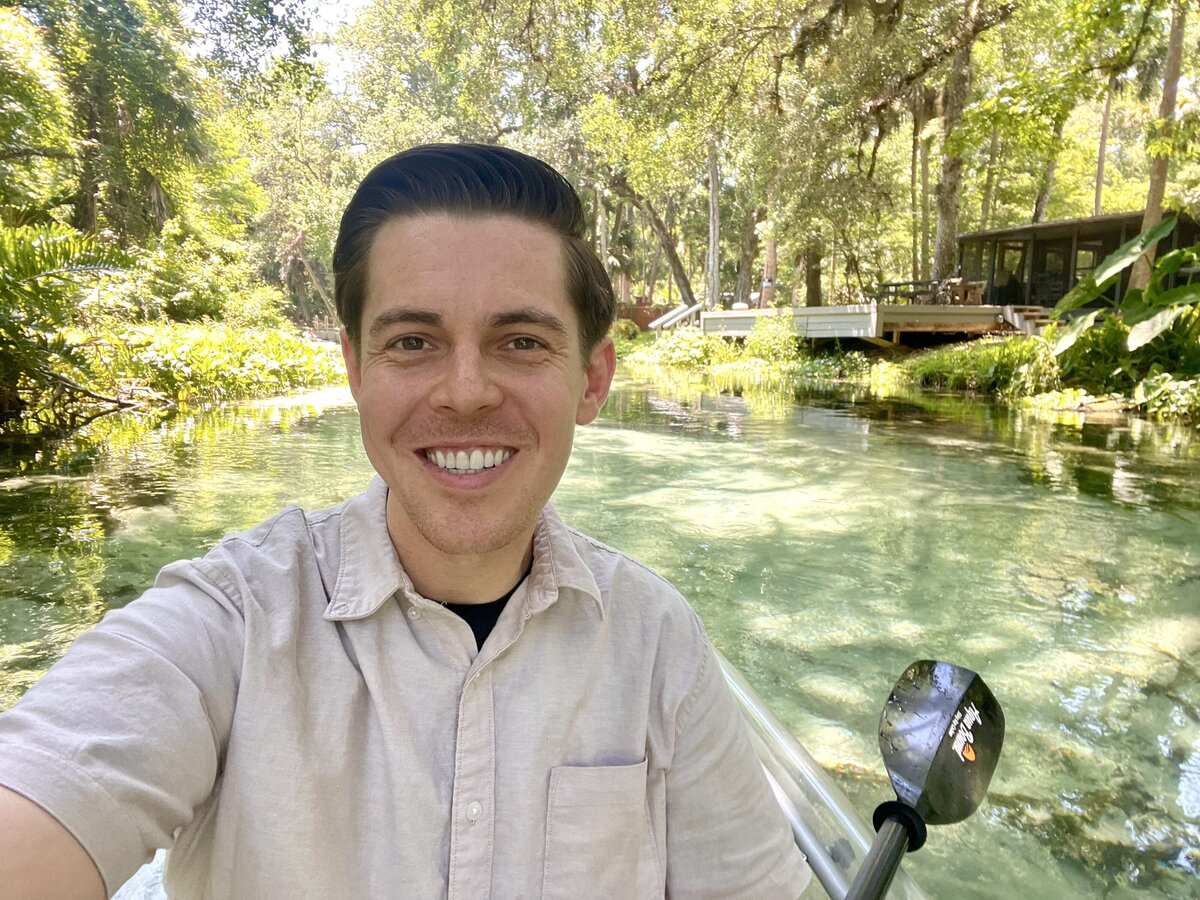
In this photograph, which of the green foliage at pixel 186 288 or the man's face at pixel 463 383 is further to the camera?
the green foliage at pixel 186 288

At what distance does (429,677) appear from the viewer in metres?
1.02

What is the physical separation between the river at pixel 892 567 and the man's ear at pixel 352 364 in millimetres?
1940

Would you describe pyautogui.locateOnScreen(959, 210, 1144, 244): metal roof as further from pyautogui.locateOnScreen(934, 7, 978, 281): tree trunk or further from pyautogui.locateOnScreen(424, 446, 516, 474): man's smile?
pyautogui.locateOnScreen(424, 446, 516, 474): man's smile

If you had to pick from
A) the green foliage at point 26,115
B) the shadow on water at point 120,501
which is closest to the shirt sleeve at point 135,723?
the shadow on water at point 120,501

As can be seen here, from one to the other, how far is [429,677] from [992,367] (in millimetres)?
Answer: 13609

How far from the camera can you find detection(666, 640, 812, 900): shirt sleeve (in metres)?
1.13

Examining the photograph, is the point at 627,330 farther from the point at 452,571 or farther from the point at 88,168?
the point at 452,571

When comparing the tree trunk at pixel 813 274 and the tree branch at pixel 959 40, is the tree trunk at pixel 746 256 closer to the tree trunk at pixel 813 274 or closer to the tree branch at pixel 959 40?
the tree trunk at pixel 813 274

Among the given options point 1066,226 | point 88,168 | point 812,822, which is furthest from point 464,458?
point 1066,226

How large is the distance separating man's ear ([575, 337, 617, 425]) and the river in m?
1.62

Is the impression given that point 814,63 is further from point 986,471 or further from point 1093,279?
point 986,471

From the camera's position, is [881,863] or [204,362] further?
[204,362]

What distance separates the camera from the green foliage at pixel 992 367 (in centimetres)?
1181

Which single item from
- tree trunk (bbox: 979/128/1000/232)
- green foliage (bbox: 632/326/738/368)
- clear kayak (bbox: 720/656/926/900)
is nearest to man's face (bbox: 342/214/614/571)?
clear kayak (bbox: 720/656/926/900)
